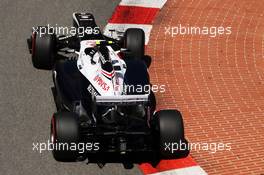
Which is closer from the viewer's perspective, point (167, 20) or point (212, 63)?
point (212, 63)

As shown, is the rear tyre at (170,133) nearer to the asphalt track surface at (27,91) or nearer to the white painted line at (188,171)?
the white painted line at (188,171)

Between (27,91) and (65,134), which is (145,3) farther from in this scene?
(65,134)

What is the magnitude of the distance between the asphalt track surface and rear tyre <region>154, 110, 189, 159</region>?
0.80 m

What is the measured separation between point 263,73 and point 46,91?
4224mm

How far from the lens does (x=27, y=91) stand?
9.05 meters

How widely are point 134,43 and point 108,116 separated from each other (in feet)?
7.57

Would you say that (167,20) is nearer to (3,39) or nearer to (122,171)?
(3,39)

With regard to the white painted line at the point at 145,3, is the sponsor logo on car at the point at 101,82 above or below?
above

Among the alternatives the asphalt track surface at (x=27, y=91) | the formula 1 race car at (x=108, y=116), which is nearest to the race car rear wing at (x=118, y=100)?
the formula 1 race car at (x=108, y=116)

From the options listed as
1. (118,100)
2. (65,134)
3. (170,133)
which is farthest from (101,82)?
(170,133)

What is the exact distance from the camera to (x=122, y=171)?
298 inches

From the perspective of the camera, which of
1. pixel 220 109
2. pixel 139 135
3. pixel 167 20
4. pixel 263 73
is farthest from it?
pixel 167 20

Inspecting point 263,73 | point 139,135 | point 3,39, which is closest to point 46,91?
point 3,39

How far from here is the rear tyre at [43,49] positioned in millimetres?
8711
